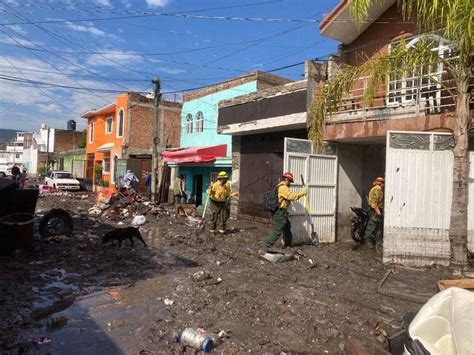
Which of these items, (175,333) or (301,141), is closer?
(175,333)

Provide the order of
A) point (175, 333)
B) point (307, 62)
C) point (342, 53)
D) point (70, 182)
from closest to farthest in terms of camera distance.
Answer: point (175, 333), point (307, 62), point (342, 53), point (70, 182)

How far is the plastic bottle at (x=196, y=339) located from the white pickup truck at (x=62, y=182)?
28.8m

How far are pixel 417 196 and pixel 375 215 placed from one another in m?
2.22

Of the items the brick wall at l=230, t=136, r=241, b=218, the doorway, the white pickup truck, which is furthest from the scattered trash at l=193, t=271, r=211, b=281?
the white pickup truck

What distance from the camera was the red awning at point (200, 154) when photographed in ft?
64.7

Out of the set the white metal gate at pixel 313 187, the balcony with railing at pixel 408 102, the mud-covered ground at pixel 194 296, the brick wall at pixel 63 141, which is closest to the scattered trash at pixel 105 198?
the mud-covered ground at pixel 194 296

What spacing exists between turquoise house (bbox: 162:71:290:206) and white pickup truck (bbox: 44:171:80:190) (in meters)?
11.0

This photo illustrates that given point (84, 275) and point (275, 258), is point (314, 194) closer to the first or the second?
point (275, 258)

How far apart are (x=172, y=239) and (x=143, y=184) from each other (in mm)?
16892

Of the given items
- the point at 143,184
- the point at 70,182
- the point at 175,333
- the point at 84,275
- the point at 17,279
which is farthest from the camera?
the point at 70,182

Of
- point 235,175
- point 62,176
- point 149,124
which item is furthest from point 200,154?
point 62,176

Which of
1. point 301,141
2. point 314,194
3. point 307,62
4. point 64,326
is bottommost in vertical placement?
point 64,326

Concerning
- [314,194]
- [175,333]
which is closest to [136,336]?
[175,333]

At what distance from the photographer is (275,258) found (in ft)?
29.7
